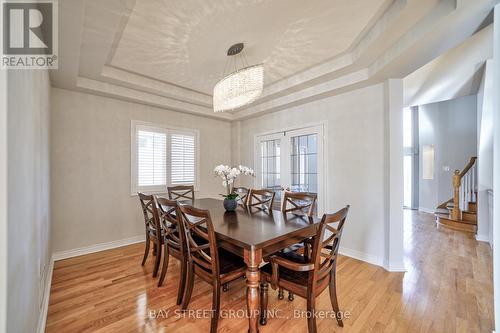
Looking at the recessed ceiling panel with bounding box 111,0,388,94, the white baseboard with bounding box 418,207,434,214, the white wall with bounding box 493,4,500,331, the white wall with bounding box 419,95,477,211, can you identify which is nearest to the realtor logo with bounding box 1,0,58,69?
the recessed ceiling panel with bounding box 111,0,388,94

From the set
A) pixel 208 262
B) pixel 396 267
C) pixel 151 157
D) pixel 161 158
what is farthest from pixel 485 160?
pixel 151 157

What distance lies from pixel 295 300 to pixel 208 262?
1.05m

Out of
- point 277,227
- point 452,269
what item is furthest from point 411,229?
point 277,227

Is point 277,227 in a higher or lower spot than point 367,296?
higher

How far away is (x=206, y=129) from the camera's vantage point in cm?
475

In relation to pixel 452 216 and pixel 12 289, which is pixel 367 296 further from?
pixel 452 216

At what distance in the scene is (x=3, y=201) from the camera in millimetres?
784

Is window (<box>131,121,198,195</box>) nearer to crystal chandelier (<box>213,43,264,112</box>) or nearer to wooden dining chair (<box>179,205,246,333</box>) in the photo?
crystal chandelier (<box>213,43,264,112</box>)

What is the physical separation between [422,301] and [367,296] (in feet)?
1.65

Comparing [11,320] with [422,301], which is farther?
[422,301]

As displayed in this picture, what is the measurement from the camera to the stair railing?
15.6 ft

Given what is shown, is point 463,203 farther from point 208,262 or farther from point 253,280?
point 208,262

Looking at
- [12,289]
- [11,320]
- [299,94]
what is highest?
[299,94]

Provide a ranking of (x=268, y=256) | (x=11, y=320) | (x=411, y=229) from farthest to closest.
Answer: (x=411, y=229), (x=268, y=256), (x=11, y=320)
